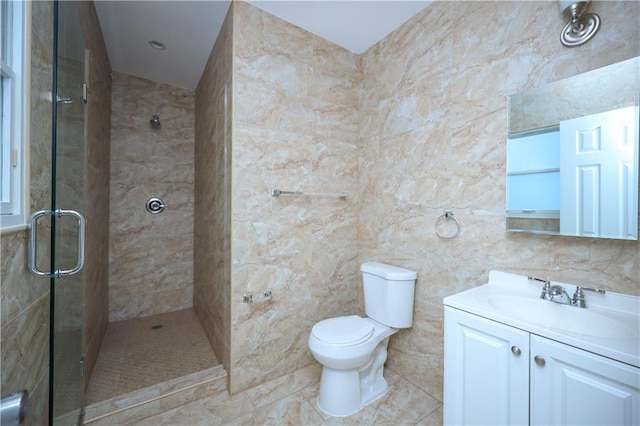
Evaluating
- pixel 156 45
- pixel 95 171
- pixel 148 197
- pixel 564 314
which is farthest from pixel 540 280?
pixel 148 197

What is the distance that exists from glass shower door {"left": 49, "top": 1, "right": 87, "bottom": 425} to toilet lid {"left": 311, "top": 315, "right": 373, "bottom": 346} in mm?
1168

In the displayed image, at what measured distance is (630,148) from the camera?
1.02m

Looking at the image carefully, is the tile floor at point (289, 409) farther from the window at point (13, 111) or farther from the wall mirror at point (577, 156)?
the window at point (13, 111)

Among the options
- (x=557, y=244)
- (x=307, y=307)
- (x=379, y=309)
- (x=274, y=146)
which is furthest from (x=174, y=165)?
(x=557, y=244)

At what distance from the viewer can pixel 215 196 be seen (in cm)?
215

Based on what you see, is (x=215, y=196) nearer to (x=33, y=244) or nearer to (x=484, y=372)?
(x=33, y=244)

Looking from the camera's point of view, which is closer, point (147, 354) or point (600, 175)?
point (600, 175)

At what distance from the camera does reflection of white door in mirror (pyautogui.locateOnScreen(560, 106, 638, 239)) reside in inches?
40.4

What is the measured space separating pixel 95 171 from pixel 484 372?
2.63m

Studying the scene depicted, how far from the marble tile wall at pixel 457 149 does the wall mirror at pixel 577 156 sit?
0.06m

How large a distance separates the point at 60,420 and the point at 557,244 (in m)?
2.25

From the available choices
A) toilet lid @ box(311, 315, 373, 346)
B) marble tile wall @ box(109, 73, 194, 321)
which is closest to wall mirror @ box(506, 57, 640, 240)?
toilet lid @ box(311, 315, 373, 346)

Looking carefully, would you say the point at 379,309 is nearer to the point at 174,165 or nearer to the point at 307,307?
the point at 307,307

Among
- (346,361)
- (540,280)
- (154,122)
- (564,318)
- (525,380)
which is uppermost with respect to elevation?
(154,122)
